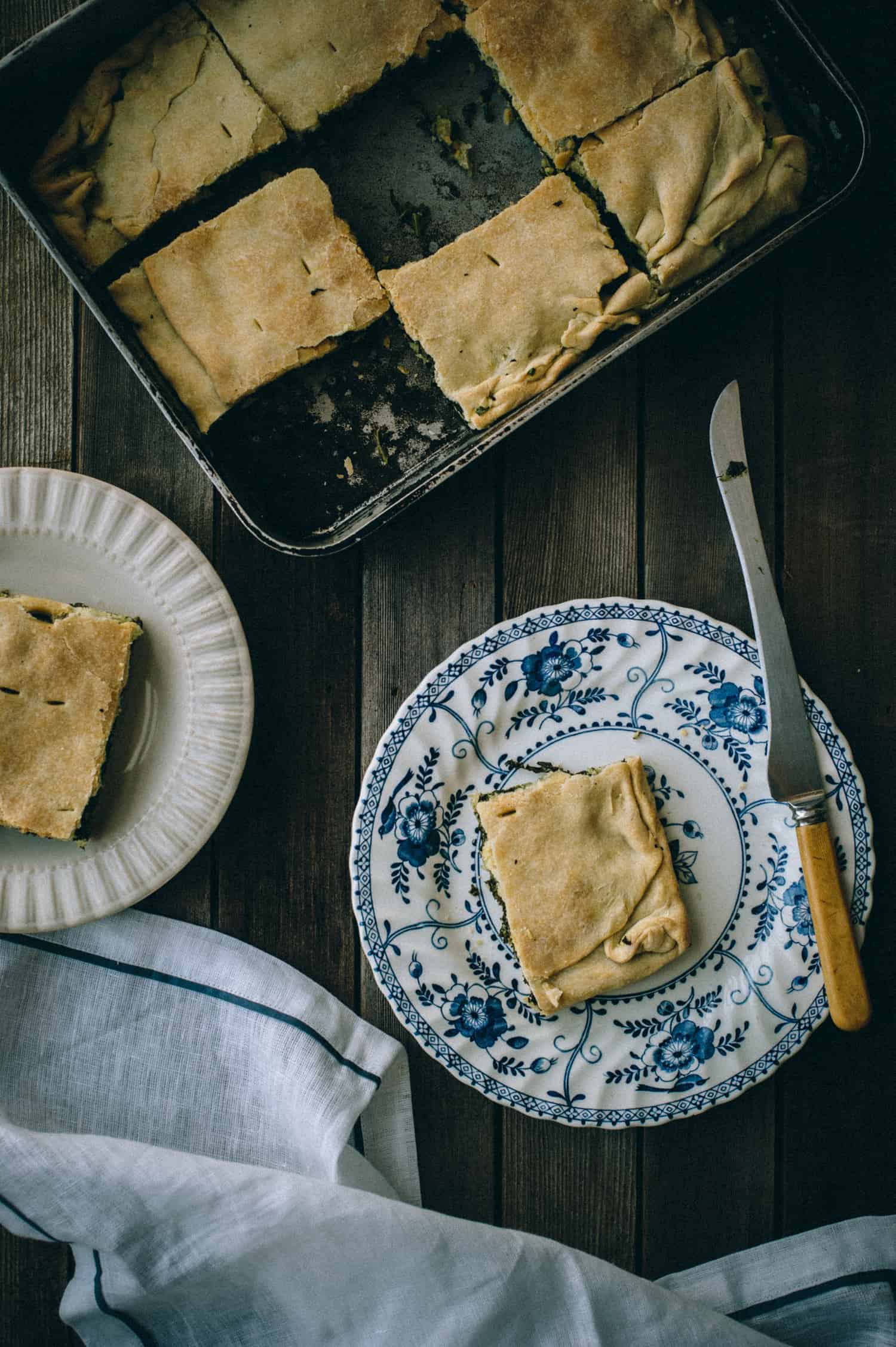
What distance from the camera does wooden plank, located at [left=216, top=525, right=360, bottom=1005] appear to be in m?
1.85

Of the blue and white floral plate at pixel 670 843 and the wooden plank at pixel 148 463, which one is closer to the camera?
the blue and white floral plate at pixel 670 843

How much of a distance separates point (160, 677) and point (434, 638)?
56 cm

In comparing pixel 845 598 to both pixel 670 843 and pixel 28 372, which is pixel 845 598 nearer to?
pixel 670 843

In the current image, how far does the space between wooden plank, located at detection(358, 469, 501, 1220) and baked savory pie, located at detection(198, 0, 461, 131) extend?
779 mm

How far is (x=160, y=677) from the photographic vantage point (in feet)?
5.85

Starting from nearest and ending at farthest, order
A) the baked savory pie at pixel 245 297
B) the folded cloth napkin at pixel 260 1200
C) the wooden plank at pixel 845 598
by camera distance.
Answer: the folded cloth napkin at pixel 260 1200 < the baked savory pie at pixel 245 297 < the wooden plank at pixel 845 598

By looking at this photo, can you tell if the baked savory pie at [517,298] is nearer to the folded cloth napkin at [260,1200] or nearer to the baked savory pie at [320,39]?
the baked savory pie at [320,39]

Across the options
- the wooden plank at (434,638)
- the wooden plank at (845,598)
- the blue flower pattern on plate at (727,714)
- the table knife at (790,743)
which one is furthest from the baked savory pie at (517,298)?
the blue flower pattern on plate at (727,714)

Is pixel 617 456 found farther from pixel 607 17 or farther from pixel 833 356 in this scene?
pixel 607 17

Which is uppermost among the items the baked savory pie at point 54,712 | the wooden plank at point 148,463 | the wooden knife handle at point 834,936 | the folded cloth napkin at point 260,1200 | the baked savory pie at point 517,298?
the baked savory pie at point 517,298

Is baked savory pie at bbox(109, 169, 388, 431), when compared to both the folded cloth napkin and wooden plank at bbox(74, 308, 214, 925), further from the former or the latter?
the folded cloth napkin

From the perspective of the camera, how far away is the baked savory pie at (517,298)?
1685 millimetres

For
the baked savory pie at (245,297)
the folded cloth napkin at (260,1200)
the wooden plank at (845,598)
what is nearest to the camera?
the folded cloth napkin at (260,1200)

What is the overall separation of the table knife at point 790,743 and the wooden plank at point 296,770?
775mm
